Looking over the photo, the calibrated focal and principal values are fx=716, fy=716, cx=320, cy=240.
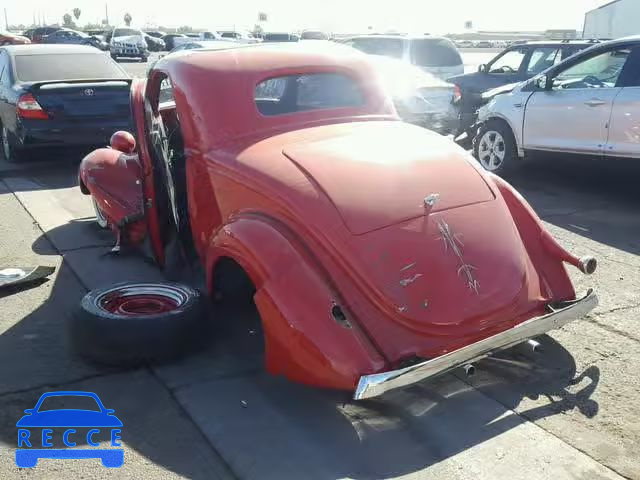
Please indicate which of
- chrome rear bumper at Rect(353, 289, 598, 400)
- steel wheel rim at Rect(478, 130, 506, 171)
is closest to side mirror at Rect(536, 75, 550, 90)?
steel wheel rim at Rect(478, 130, 506, 171)

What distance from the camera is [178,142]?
5379 millimetres

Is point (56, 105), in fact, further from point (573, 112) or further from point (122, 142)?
point (573, 112)

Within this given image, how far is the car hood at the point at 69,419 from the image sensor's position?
356cm

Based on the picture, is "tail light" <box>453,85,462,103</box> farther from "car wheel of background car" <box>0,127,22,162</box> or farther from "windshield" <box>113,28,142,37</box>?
"windshield" <box>113,28,142,37</box>

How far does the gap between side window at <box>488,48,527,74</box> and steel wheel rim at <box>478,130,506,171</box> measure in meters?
3.92

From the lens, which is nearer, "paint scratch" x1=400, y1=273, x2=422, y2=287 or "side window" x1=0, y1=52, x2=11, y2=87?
→ "paint scratch" x1=400, y1=273, x2=422, y2=287

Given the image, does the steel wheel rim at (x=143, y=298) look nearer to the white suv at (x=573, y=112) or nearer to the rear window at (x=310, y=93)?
the rear window at (x=310, y=93)

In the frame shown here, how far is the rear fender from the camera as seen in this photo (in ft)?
13.8

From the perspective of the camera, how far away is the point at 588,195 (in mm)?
8453

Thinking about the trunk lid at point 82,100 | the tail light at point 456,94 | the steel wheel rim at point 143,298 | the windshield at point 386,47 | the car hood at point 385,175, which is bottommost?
the steel wheel rim at point 143,298

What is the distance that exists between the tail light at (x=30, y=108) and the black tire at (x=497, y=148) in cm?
567

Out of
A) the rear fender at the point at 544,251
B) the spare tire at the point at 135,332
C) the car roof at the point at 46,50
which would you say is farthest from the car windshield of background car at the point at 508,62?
the spare tire at the point at 135,332

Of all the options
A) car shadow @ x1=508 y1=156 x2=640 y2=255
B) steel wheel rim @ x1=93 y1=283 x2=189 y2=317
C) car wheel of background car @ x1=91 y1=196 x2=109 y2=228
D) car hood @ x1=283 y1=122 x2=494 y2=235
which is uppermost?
car hood @ x1=283 y1=122 x2=494 y2=235

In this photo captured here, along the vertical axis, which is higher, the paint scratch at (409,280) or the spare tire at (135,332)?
the paint scratch at (409,280)
